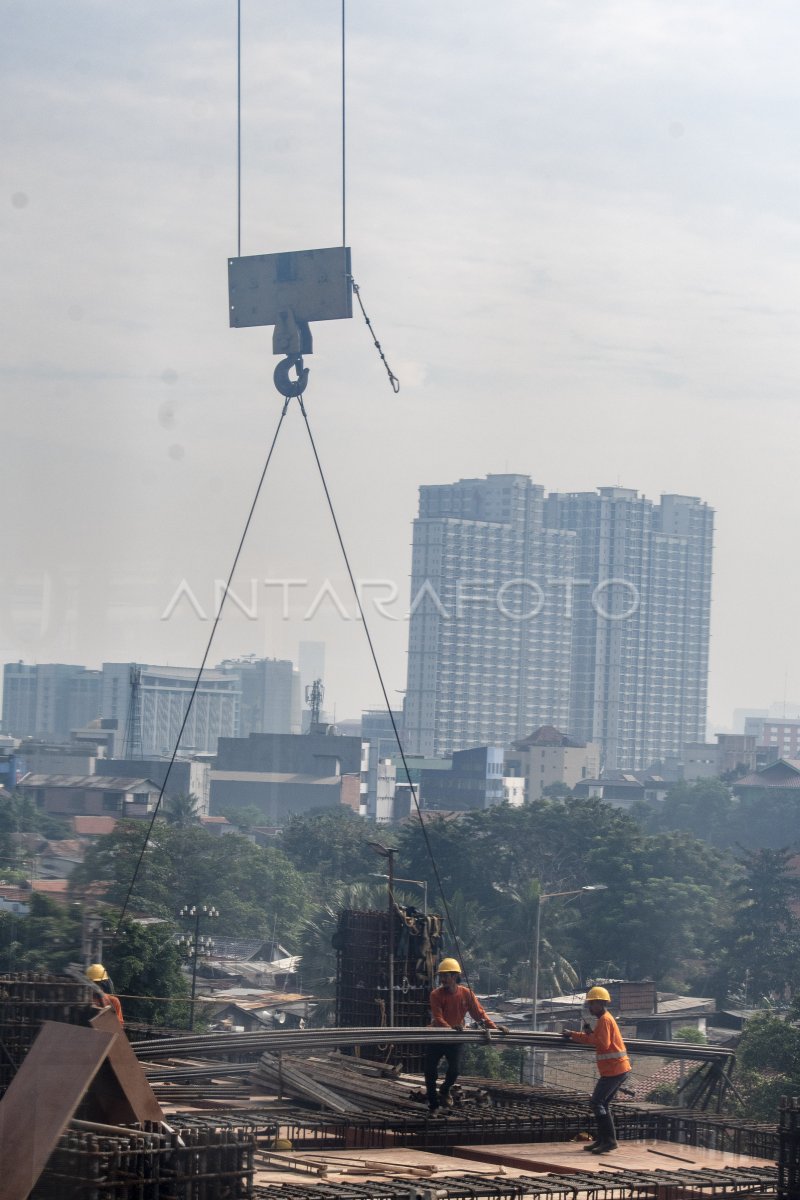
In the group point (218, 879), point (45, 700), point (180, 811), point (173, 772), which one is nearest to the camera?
point (218, 879)

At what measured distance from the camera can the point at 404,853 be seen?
163ft

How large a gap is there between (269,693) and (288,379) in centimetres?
13593

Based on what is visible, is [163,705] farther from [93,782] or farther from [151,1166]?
[151,1166]

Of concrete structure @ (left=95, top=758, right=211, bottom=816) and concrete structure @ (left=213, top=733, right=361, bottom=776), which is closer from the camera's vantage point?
concrete structure @ (left=95, top=758, right=211, bottom=816)

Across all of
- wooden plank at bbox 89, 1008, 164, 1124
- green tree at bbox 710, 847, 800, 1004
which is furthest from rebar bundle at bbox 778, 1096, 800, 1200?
green tree at bbox 710, 847, 800, 1004

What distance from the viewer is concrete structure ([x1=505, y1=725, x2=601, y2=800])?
9200 centimetres

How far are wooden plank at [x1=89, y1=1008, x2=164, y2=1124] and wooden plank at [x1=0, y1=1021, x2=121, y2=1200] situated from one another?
6.3 inches

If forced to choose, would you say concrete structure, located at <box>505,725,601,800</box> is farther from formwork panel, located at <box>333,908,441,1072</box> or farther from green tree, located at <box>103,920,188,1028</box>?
formwork panel, located at <box>333,908,441,1072</box>

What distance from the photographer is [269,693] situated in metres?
147

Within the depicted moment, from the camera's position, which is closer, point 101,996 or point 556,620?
point 101,996

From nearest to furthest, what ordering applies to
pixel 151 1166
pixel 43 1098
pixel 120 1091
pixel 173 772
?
pixel 151 1166, pixel 43 1098, pixel 120 1091, pixel 173 772

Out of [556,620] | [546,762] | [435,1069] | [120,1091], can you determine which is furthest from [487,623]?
[120,1091]

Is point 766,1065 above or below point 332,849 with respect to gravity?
below

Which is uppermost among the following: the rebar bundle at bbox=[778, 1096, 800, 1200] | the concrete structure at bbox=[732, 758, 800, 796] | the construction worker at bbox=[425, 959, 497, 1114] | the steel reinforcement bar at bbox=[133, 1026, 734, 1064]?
the construction worker at bbox=[425, 959, 497, 1114]
